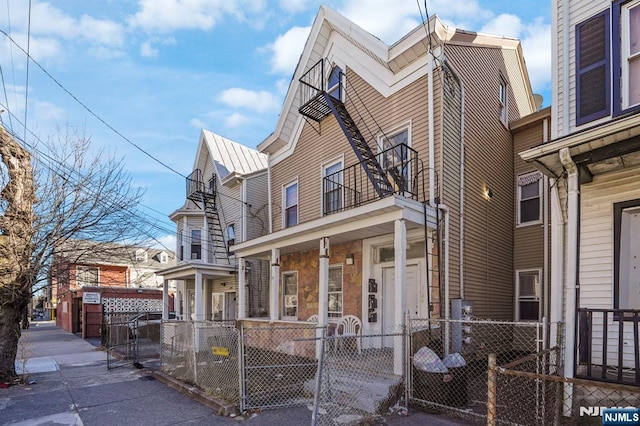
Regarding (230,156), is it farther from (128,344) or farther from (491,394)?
(491,394)

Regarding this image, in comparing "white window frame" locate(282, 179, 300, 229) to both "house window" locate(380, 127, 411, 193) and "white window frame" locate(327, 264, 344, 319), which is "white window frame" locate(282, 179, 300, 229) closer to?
"white window frame" locate(327, 264, 344, 319)

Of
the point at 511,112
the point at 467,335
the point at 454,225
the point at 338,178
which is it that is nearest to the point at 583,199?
the point at 454,225

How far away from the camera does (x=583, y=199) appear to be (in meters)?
6.00

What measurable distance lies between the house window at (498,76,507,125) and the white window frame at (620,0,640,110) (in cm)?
568

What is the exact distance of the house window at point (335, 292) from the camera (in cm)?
1016

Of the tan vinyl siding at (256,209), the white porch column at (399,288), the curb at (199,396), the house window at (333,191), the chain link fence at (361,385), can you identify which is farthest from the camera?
the tan vinyl siding at (256,209)

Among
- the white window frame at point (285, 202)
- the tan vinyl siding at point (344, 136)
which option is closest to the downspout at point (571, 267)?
the tan vinyl siding at point (344, 136)

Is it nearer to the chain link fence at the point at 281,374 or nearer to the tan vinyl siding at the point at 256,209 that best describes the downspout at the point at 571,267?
the chain link fence at the point at 281,374

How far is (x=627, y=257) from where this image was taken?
551 cm

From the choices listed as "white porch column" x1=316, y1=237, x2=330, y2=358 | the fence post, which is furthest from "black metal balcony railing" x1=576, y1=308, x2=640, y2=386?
"white porch column" x1=316, y1=237, x2=330, y2=358

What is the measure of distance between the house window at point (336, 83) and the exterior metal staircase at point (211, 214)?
810 centimetres

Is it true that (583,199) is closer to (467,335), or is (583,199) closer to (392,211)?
(392,211)

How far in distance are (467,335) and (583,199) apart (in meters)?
3.48

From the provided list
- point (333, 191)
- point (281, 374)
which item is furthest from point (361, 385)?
point (333, 191)
